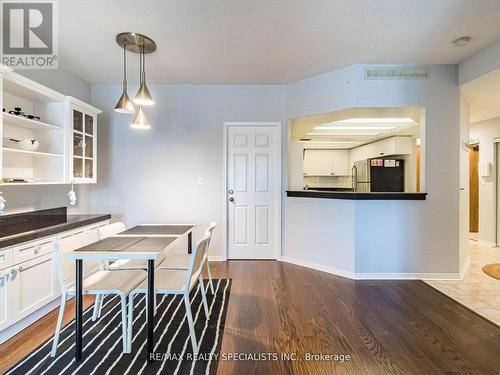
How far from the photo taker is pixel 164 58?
2965 millimetres

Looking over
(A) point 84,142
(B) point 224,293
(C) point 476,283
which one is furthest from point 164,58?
(C) point 476,283

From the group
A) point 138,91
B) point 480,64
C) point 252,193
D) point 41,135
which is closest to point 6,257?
point 41,135

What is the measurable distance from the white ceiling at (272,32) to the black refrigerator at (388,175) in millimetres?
2545

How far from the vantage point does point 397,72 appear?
3129mm

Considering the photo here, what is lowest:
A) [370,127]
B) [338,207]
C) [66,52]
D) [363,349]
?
[363,349]

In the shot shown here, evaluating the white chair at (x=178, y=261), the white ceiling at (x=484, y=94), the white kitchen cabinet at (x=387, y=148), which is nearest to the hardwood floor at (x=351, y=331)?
the white chair at (x=178, y=261)

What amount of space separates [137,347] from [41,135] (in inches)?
96.2

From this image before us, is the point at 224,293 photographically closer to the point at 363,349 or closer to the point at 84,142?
the point at 363,349

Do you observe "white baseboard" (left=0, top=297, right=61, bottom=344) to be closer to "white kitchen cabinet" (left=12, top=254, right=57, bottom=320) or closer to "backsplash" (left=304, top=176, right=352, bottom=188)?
"white kitchen cabinet" (left=12, top=254, right=57, bottom=320)

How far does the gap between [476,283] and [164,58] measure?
4.48m

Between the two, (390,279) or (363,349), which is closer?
(363,349)

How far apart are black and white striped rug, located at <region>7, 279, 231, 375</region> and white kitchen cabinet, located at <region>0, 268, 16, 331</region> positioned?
1.04 feet

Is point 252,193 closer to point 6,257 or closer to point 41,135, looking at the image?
point 41,135

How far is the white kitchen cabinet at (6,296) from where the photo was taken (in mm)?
1842
